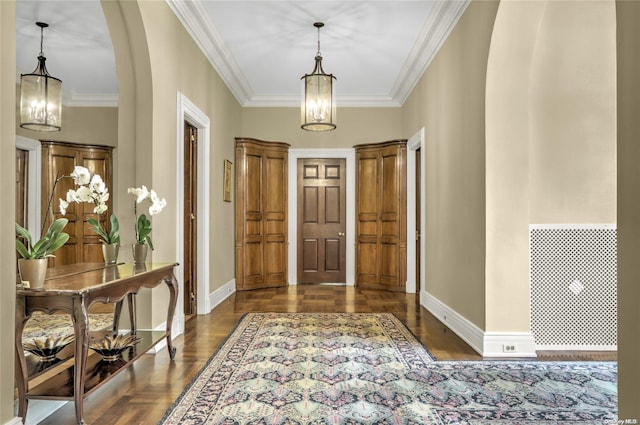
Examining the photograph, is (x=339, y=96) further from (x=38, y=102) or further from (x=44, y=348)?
(x=44, y=348)

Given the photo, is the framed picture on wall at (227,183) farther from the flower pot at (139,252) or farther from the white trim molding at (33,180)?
the flower pot at (139,252)

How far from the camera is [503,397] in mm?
2605

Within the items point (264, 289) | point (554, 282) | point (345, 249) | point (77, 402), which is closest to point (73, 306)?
point (77, 402)

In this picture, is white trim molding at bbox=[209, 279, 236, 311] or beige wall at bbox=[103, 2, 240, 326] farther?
white trim molding at bbox=[209, 279, 236, 311]

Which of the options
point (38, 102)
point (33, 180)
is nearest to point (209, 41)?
point (38, 102)

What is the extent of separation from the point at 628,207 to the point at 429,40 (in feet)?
12.0

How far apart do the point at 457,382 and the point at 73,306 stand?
7.34ft

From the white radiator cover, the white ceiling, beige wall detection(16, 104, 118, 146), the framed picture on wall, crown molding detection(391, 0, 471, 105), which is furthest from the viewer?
beige wall detection(16, 104, 118, 146)

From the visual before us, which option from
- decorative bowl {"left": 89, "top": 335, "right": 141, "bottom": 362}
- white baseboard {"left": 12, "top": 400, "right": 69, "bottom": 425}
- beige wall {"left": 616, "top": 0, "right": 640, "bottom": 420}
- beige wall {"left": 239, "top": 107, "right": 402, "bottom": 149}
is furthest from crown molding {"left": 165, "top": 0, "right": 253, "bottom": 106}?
beige wall {"left": 616, "top": 0, "right": 640, "bottom": 420}

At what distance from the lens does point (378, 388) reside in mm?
2764

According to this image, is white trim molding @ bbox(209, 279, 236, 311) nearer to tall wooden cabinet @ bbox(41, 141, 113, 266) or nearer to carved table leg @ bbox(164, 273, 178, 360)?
tall wooden cabinet @ bbox(41, 141, 113, 266)

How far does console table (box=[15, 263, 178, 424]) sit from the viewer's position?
209 centimetres

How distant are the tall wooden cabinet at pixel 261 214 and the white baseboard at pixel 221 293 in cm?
27

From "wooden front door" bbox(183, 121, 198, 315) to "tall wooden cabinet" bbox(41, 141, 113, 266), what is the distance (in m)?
0.91
